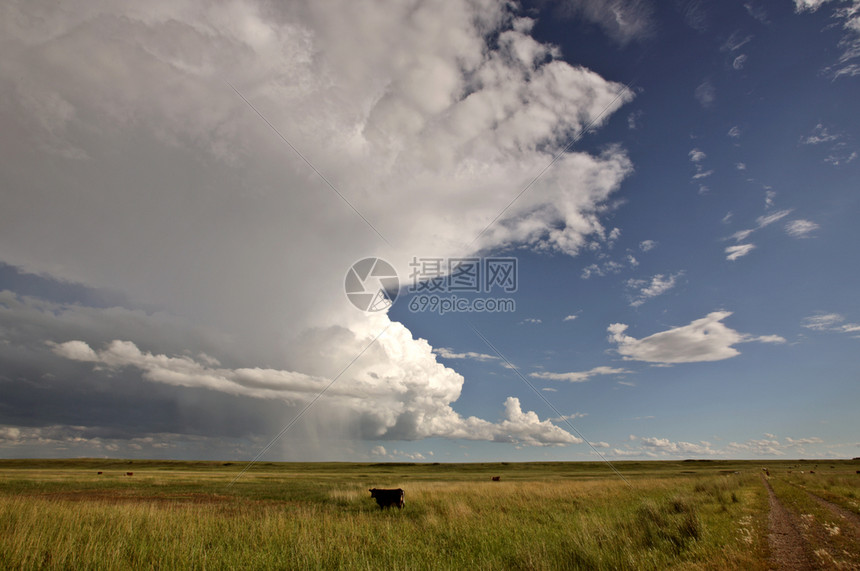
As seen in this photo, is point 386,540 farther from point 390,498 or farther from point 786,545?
point 786,545

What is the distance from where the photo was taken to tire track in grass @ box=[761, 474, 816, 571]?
30.0 feet

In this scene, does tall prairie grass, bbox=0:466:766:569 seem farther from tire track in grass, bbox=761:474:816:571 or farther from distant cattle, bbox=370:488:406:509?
distant cattle, bbox=370:488:406:509

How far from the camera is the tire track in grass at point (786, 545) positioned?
914 cm

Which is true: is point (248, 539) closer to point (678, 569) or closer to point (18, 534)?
point (18, 534)

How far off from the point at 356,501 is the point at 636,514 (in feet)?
47.9

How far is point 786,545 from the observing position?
11.1 metres

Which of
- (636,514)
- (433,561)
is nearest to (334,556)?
(433,561)

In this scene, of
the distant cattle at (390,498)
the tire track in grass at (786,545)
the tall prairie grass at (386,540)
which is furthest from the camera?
the distant cattle at (390,498)

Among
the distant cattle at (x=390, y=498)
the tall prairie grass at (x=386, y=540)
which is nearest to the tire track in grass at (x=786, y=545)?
the tall prairie grass at (x=386, y=540)

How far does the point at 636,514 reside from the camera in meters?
16.7

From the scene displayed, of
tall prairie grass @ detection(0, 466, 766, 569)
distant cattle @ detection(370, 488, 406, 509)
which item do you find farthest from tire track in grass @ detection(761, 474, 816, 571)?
distant cattle @ detection(370, 488, 406, 509)

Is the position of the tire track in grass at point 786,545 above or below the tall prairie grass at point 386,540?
above

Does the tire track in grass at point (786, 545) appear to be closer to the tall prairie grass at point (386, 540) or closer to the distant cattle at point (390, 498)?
the tall prairie grass at point (386, 540)

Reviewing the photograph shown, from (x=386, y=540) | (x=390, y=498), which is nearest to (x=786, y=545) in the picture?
(x=386, y=540)
